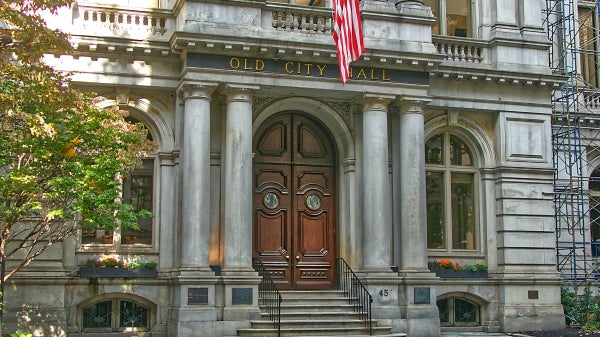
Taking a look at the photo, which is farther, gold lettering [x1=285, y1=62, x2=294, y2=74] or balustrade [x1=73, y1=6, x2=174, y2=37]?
gold lettering [x1=285, y1=62, x2=294, y2=74]

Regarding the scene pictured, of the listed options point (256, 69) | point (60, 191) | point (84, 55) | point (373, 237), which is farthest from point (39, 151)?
point (373, 237)

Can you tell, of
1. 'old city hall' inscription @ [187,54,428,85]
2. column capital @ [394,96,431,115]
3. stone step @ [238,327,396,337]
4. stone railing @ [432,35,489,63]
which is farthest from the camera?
stone railing @ [432,35,489,63]

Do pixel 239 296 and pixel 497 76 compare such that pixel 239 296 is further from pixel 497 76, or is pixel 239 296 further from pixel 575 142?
pixel 575 142

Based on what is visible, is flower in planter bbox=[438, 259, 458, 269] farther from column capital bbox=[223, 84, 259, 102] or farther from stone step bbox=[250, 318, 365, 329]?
column capital bbox=[223, 84, 259, 102]

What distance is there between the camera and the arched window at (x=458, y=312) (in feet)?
74.4

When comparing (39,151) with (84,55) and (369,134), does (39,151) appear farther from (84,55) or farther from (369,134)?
(369,134)

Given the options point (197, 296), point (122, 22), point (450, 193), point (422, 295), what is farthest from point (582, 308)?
point (122, 22)

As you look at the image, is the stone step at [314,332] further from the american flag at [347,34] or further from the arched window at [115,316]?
the american flag at [347,34]

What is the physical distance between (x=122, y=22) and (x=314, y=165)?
6356 millimetres

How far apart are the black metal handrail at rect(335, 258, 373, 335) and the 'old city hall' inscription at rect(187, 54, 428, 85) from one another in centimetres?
494

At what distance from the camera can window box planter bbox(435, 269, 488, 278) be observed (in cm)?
2241

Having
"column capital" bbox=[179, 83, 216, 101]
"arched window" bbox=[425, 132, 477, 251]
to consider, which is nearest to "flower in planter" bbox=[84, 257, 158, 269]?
"column capital" bbox=[179, 83, 216, 101]

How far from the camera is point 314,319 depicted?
65.3ft

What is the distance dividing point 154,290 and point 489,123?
1067cm
